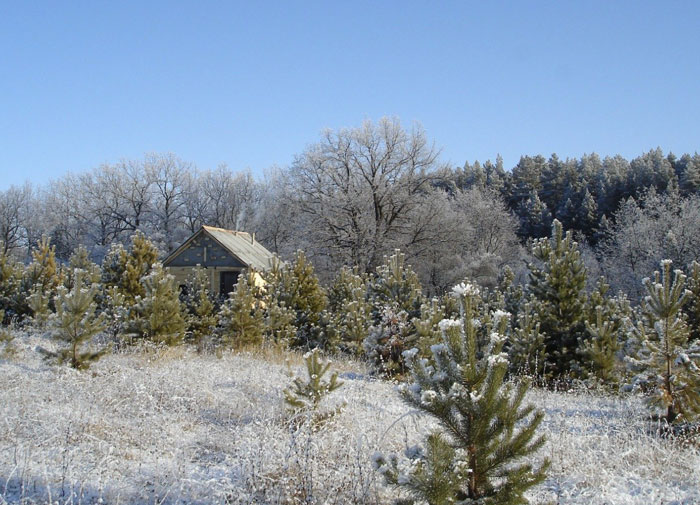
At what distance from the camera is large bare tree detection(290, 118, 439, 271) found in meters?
30.1

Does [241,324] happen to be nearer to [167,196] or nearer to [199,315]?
[199,315]

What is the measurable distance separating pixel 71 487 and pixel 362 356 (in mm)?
9415

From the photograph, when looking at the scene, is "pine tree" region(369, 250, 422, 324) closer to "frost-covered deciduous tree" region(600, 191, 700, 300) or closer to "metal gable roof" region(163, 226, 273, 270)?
"metal gable roof" region(163, 226, 273, 270)

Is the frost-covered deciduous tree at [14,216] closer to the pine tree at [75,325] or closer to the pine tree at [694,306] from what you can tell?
the pine tree at [75,325]

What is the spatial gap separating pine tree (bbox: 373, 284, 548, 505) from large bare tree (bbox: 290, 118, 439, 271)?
26.6 meters

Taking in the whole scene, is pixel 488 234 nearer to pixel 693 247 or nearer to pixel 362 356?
pixel 693 247

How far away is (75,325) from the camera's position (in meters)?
8.27

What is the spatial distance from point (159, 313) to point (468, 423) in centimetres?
969

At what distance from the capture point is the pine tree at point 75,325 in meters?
8.12

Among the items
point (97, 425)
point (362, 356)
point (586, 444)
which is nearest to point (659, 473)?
point (586, 444)

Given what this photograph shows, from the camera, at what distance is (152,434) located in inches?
219

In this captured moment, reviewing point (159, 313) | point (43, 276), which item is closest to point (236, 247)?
point (43, 276)

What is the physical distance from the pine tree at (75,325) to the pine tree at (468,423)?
6722 millimetres

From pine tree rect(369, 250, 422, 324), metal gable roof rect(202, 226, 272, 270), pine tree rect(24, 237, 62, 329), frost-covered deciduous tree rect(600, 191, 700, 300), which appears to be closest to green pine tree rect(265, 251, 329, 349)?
pine tree rect(369, 250, 422, 324)
